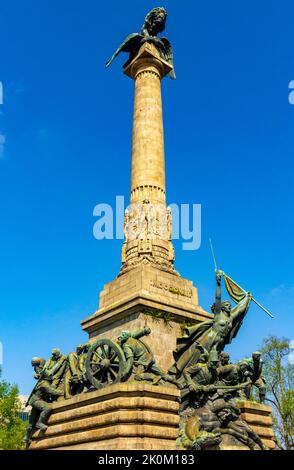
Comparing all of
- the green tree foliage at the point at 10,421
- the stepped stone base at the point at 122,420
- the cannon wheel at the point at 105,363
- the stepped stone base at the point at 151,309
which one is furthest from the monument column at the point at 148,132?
the green tree foliage at the point at 10,421

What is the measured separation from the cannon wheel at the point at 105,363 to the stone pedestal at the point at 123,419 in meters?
0.54

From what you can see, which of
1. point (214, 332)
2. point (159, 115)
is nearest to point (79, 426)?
point (214, 332)

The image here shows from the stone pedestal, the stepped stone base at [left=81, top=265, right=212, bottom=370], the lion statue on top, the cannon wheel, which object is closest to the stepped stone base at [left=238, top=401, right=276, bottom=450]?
the stone pedestal

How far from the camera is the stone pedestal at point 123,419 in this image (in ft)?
36.2

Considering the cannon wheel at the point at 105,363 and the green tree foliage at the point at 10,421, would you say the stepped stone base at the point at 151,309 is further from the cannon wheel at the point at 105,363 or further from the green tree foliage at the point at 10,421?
the green tree foliage at the point at 10,421

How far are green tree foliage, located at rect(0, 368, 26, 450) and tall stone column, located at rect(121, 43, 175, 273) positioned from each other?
65.4 feet

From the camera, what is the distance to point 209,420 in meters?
12.2

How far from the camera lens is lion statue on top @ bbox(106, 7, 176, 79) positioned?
22734 millimetres

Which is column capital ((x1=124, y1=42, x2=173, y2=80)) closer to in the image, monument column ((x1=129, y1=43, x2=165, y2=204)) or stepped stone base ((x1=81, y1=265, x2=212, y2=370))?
monument column ((x1=129, y1=43, x2=165, y2=204))

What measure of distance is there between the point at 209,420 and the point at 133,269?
6168mm

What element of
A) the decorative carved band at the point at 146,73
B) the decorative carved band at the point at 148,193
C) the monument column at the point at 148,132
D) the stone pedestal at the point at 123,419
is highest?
the decorative carved band at the point at 146,73

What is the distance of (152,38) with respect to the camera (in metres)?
22.6
